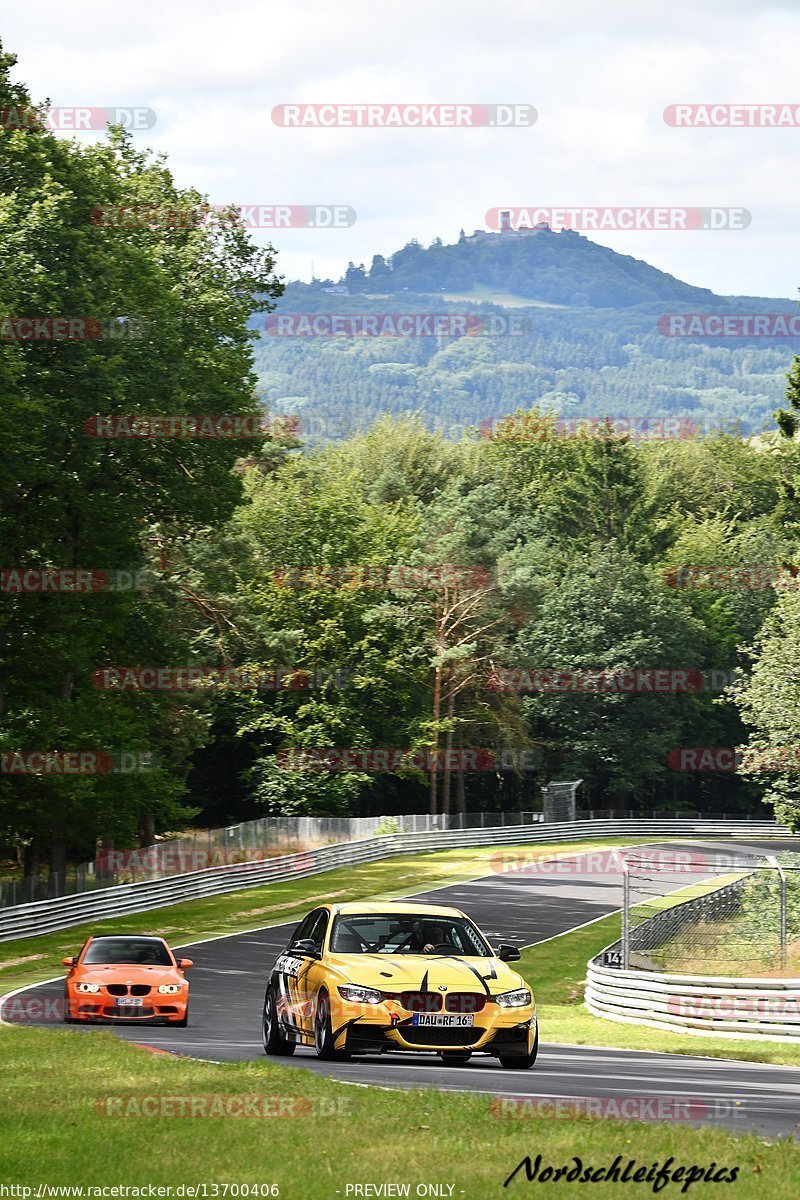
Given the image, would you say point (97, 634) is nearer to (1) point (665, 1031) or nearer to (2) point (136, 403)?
(2) point (136, 403)

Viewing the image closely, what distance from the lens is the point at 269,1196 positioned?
8227 mm

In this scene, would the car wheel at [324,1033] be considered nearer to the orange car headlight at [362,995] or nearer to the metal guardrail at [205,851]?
the orange car headlight at [362,995]

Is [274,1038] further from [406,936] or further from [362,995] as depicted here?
[362,995]

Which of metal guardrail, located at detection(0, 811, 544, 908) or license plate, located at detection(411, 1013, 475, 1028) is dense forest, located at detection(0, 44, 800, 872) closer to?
metal guardrail, located at detection(0, 811, 544, 908)

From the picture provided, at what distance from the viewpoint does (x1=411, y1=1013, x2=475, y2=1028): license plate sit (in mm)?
14570

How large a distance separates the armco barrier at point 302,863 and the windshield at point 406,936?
82.4 feet

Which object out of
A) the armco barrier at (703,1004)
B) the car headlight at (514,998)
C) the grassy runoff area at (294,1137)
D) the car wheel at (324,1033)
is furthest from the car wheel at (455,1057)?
the armco barrier at (703,1004)

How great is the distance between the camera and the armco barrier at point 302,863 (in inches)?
1625

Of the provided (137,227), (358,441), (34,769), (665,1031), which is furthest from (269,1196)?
(358,441)

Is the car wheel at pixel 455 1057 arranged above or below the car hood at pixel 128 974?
above

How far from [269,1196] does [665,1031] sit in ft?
59.5

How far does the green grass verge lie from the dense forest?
1056 inches

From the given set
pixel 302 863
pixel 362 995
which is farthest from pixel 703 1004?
pixel 302 863

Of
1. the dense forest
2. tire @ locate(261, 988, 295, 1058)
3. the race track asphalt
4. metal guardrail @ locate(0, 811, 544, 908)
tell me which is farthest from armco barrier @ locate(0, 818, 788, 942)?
tire @ locate(261, 988, 295, 1058)
